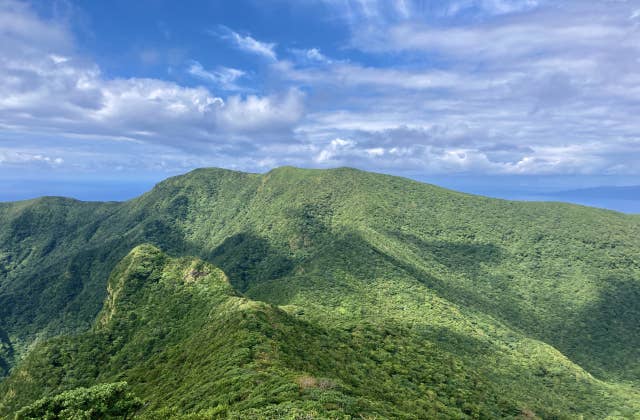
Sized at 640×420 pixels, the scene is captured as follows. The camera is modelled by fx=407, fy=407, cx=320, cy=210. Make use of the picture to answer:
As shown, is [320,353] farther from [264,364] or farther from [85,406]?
[85,406]

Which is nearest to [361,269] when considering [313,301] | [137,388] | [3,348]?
[313,301]

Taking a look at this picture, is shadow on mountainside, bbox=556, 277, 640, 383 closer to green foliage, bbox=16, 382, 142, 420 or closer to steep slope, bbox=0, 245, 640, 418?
steep slope, bbox=0, 245, 640, 418

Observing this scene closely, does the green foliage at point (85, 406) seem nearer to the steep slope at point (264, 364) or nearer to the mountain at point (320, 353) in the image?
the steep slope at point (264, 364)

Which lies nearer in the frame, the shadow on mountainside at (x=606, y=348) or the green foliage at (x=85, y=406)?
the green foliage at (x=85, y=406)

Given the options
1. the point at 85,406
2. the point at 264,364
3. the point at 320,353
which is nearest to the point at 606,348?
the point at 320,353

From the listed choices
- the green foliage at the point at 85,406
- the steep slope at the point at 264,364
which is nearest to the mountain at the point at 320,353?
the steep slope at the point at 264,364

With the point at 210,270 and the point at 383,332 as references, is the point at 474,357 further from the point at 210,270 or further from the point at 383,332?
the point at 210,270

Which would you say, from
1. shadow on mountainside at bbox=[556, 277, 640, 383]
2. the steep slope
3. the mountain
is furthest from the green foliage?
shadow on mountainside at bbox=[556, 277, 640, 383]
